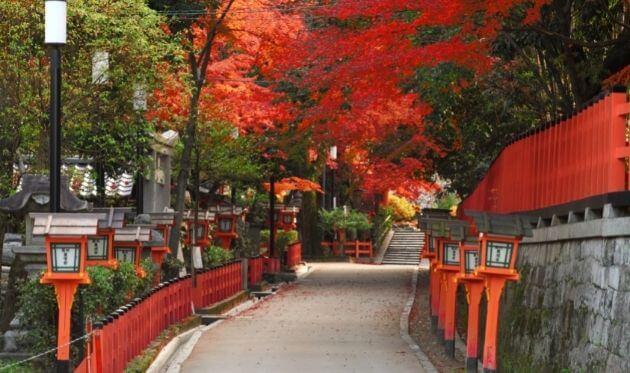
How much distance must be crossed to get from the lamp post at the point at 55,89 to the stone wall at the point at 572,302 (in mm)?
6249

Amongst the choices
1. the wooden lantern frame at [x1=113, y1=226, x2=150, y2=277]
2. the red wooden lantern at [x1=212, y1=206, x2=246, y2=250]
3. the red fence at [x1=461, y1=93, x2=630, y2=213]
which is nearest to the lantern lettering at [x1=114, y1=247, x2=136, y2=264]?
the wooden lantern frame at [x1=113, y1=226, x2=150, y2=277]

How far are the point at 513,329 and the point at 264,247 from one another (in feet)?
119

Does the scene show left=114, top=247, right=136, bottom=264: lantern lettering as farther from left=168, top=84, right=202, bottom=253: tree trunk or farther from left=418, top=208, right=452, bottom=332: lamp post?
left=168, top=84, right=202, bottom=253: tree trunk

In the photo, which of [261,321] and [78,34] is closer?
[78,34]

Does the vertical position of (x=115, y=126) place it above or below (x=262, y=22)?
below

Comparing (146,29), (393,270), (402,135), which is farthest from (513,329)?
(393,270)

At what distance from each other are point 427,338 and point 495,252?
36.5ft

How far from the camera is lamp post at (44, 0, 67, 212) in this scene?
47.3 feet

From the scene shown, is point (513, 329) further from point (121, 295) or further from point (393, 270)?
point (393, 270)

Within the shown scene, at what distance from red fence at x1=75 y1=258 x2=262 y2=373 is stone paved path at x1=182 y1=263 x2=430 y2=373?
0.88 m

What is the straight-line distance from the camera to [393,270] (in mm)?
51438

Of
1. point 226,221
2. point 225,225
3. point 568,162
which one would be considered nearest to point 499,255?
point 568,162

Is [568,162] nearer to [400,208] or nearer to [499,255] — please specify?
[499,255]

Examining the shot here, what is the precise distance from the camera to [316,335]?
2519cm
